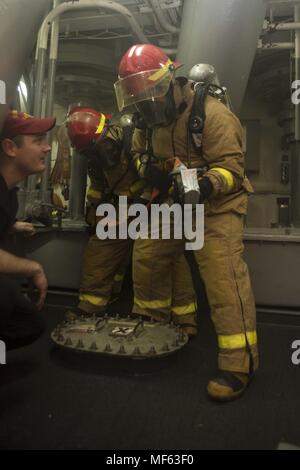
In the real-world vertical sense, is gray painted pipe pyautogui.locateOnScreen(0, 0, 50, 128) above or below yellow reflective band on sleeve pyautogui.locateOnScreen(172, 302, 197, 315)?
above

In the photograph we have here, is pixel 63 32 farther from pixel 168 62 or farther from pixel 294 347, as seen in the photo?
pixel 294 347

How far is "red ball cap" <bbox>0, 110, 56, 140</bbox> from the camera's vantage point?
1438 mm

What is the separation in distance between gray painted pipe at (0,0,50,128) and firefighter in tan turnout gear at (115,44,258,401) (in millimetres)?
414

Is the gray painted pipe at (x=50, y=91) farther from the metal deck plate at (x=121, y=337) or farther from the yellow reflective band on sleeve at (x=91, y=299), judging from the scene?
the metal deck plate at (x=121, y=337)

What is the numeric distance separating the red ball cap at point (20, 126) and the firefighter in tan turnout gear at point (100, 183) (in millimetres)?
580

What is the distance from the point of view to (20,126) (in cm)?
145

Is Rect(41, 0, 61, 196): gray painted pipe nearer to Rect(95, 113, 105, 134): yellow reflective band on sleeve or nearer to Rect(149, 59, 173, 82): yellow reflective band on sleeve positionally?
Rect(95, 113, 105, 134): yellow reflective band on sleeve

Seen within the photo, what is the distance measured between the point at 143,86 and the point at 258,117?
3.27 m

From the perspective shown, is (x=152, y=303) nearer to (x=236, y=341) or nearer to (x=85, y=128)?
(x=236, y=341)

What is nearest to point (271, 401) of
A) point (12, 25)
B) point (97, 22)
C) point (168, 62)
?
point (168, 62)

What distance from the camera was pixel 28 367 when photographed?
1454mm

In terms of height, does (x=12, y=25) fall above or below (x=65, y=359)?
above

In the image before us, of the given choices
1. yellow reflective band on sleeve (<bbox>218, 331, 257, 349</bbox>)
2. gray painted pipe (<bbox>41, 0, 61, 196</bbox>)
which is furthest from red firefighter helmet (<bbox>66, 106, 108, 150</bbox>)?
yellow reflective band on sleeve (<bbox>218, 331, 257, 349</bbox>)

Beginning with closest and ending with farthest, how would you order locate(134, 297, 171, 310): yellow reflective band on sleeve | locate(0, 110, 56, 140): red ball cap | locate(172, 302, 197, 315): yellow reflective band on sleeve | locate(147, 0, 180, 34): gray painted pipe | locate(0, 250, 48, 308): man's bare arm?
locate(0, 250, 48, 308): man's bare arm < locate(0, 110, 56, 140): red ball cap < locate(134, 297, 171, 310): yellow reflective band on sleeve < locate(172, 302, 197, 315): yellow reflective band on sleeve < locate(147, 0, 180, 34): gray painted pipe
